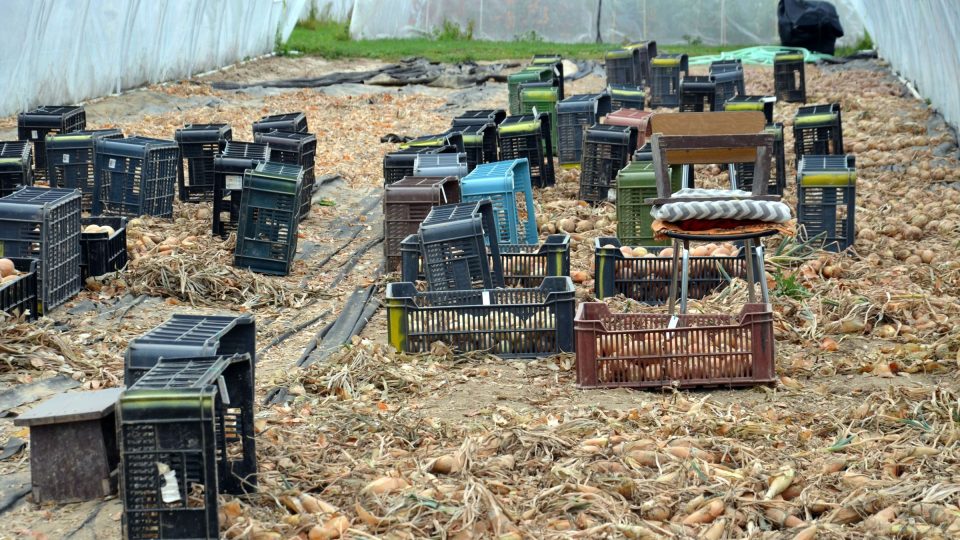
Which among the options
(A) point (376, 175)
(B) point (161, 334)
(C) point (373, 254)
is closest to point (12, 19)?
(A) point (376, 175)

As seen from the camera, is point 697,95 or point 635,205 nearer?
point 635,205

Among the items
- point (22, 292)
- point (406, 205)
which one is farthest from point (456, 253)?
point (22, 292)

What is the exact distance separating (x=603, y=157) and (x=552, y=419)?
213 inches

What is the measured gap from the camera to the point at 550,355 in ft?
18.4

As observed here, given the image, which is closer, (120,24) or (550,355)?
(550,355)

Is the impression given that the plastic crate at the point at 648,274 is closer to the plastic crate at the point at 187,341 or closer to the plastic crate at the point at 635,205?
the plastic crate at the point at 635,205

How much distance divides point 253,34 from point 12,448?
823 inches

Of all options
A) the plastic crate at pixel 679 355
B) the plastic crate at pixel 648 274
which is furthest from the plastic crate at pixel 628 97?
the plastic crate at pixel 679 355

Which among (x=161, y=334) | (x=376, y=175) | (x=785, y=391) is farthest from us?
(x=376, y=175)

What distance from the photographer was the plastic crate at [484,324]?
18.4ft

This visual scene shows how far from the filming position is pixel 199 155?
998cm

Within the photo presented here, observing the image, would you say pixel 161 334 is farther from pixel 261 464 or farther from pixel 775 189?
pixel 775 189

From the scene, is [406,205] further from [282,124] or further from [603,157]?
[282,124]

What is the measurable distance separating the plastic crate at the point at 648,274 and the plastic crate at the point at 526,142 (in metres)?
3.96
